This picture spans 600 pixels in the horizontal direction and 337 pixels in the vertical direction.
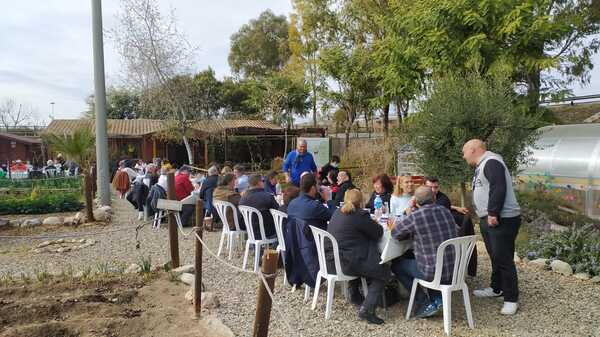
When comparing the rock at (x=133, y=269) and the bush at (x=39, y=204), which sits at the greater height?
the bush at (x=39, y=204)

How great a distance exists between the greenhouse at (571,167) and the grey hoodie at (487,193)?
424 centimetres

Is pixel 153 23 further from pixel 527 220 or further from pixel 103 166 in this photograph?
pixel 527 220

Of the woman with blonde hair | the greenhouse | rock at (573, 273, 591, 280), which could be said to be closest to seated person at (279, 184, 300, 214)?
the woman with blonde hair

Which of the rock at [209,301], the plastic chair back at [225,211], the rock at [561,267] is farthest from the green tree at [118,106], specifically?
the rock at [561,267]

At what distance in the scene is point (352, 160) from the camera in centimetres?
1430

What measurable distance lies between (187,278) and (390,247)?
7.95 ft

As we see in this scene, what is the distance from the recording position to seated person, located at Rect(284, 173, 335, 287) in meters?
4.54

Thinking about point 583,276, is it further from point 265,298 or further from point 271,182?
point 271,182

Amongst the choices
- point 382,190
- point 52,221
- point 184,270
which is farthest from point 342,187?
point 52,221

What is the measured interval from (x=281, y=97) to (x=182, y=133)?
959cm

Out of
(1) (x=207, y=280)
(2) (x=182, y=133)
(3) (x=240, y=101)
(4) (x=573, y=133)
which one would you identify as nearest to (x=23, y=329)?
(1) (x=207, y=280)

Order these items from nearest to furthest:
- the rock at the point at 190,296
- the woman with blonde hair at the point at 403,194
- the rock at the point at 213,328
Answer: the rock at the point at 213,328, the rock at the point at 190,296, the woman with blonde hair at the point at 403,194

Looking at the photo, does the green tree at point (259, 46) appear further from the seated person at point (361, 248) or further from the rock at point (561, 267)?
the seated person at point (361, 248)

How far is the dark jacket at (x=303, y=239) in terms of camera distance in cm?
453
